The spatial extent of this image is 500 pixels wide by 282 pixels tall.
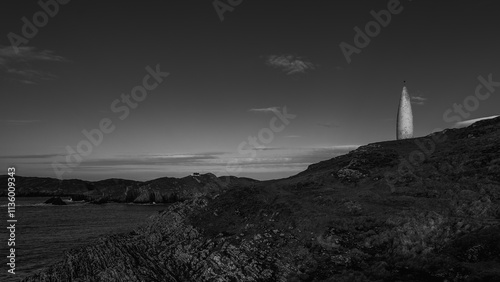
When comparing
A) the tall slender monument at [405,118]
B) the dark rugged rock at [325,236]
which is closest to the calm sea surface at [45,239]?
the dark rugged rock at [325,236]

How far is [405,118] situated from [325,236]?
161 ft

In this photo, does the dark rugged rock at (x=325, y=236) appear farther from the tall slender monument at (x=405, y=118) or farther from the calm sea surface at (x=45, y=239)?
the tall slender monument at (x=405, y=118)

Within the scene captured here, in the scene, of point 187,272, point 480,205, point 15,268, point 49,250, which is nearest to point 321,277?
point 187,272

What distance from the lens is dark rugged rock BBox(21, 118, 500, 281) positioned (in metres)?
17.8

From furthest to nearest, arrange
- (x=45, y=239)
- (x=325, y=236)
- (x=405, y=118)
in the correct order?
(x=405, y=118)
(x=45, y=239)
(x=325, y=236)

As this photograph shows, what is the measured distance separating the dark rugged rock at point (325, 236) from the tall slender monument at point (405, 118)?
28.6 m

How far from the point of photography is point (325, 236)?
2139cm

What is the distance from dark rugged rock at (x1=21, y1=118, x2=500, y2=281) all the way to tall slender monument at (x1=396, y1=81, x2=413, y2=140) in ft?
93.9

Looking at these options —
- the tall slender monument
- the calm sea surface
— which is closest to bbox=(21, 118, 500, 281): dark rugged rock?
the calm sea surface

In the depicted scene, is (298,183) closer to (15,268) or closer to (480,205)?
(480,205)

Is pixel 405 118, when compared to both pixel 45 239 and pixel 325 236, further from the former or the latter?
pixel 45 239

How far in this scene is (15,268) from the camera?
3347 centimetres

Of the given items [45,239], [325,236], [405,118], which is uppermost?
[405,118]

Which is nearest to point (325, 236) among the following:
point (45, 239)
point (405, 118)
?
point (405, 118)
